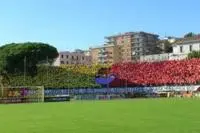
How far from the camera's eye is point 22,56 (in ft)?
306

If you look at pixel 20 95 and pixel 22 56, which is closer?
pixel 20 95

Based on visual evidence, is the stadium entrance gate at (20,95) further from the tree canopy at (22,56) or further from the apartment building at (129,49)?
the apartment building at (129,49)

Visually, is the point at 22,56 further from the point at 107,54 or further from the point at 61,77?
the point at 107,54

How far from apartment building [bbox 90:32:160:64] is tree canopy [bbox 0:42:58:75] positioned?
7996 cm

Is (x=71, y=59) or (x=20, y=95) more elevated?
(x=71, y=59)

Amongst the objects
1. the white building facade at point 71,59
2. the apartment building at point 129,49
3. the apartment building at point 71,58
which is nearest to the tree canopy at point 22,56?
the white building facade at point 71,59

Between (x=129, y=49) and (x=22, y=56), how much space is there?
316 ft

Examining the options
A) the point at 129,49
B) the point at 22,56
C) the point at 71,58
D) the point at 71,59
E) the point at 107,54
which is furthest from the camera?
the point at 129,49

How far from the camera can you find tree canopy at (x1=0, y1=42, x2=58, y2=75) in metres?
89.8

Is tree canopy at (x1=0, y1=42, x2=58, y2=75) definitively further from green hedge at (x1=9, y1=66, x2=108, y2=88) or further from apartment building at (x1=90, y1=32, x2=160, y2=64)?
apartment building at (x1=90, y1=32, x2=160, y2=64)

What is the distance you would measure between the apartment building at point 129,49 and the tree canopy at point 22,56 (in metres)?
80.0

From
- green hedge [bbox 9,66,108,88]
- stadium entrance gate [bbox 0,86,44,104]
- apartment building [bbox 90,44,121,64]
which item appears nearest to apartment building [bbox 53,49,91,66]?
apartment building [bbox 90,44,121,64]

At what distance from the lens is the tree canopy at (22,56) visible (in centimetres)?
8984

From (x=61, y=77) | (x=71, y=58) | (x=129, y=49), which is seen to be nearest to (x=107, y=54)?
(x=129, y=49)
